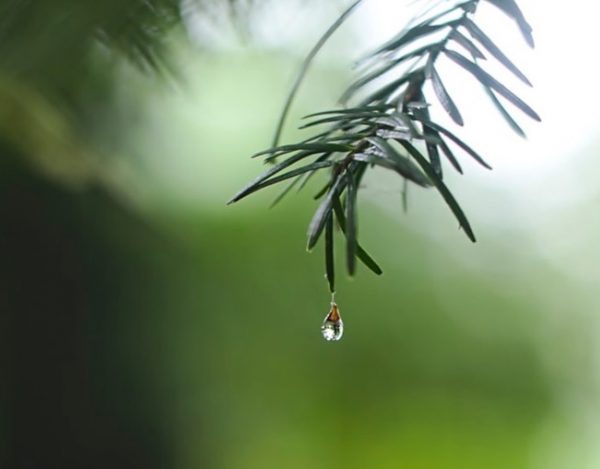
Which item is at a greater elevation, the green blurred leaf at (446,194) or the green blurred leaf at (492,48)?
the green blurred leaf at (492,48)

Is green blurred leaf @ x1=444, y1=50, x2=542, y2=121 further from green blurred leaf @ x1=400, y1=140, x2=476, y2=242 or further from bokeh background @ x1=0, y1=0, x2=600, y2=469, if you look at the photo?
bokeh background @ x1=0, y1=0, x2=600, y2=469

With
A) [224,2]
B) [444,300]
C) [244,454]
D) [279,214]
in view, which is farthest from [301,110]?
[224,2]

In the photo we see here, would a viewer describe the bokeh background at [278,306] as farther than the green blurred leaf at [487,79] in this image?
Yes

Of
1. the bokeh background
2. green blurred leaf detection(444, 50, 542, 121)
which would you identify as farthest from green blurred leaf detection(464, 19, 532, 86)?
the bokeh background

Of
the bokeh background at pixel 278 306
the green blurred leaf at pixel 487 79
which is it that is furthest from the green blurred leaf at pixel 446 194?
the bokeh background at pixel 278 306

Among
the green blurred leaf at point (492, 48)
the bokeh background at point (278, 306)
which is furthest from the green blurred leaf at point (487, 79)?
the bokeh background at point (278, 306)

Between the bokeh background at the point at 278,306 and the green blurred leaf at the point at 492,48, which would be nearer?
the green blurred leaf at the point at 492,48

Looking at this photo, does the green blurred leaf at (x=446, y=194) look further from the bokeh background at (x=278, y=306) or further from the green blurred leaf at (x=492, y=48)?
the bokeh background at (x=278, y=306)

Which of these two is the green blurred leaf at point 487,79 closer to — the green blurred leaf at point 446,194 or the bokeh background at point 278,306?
the green blurred leaf at point 446,194
